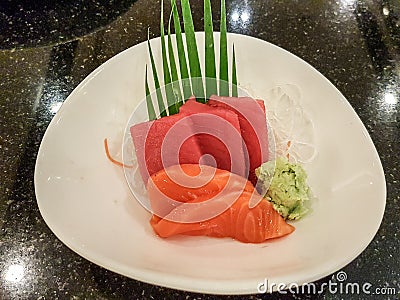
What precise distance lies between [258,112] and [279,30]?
22.8 inches

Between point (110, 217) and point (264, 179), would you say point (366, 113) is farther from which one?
point (110, 217)

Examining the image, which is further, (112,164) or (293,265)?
(112,164)

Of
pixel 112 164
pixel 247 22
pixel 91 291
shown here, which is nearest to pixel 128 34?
pixel 247 22

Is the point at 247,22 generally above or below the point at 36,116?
above

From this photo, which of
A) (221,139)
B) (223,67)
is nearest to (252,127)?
(221,139)

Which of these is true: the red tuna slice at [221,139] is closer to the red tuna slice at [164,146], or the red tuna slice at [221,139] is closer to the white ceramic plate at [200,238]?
the red tuna slice at [164,146]

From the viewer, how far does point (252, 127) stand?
121cm

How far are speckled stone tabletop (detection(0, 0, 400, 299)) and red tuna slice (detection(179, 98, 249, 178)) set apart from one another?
0.93 ft

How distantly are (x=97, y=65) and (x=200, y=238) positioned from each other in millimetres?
692

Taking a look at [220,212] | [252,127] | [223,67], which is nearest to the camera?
[220,212]

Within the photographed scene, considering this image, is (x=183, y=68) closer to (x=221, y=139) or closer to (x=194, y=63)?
(x=194, y=63)

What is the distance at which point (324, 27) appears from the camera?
1720mm

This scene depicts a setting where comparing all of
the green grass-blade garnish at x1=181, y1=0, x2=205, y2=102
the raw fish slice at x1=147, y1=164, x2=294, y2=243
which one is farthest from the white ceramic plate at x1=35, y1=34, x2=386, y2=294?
the green grass-blade garnish at x1=181, y1=0, x2=205, y2=102

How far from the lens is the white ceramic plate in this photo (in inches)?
39.8
